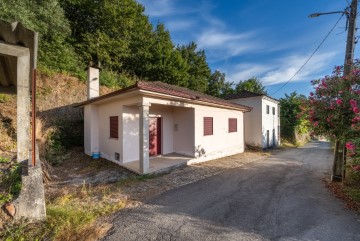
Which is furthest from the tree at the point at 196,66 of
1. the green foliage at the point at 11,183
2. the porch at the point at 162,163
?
the green foliage at the point at 11,183

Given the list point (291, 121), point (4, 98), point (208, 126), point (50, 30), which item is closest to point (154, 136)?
point (208, 126)

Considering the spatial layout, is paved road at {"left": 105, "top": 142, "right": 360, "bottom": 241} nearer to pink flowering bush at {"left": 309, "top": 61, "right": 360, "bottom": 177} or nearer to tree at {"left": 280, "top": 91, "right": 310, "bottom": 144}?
pink flowering bush at {"left": 309, "top": 61, "right": 360, "bottom": 177}

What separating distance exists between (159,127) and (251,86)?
83.3 feet

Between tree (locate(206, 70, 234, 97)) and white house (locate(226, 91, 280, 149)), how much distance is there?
12.7 metres

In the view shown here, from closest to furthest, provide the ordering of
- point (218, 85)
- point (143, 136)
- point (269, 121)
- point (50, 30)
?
point (143, 136)
point (50, 30)
point (269, 121)
point (218, 85)

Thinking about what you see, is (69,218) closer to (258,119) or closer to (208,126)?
(208,126)

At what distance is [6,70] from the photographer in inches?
255

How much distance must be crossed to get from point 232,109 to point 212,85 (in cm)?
1987

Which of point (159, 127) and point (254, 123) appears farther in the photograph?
point (254, 123)

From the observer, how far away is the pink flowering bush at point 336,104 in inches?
208

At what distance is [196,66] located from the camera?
2891 cm

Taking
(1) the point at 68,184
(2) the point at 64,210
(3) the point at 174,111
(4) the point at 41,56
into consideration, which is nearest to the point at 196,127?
(3) the point at 174,111

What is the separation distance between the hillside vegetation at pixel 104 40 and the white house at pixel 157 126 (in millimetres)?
5212

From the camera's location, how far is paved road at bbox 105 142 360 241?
3242 millimetres
